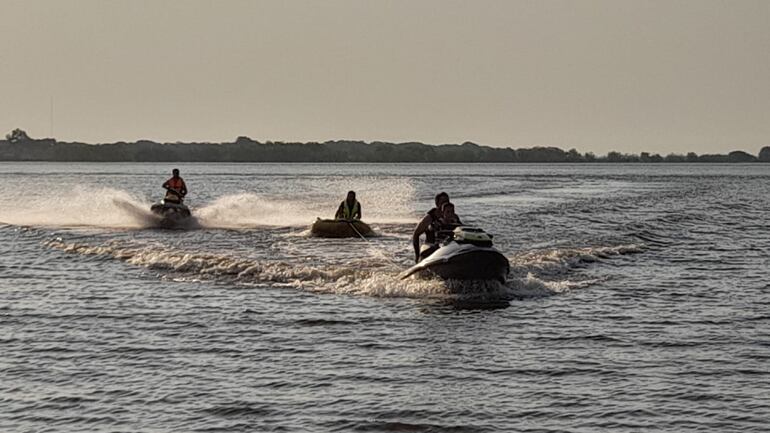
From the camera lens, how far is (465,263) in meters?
21.9

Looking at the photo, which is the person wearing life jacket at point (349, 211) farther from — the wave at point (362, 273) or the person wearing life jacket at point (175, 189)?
the person wearing life jacket at point (175, 189)

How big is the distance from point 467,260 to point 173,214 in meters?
22.7

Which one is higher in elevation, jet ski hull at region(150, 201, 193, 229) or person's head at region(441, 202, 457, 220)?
person's head at region(441, 202, 457, 220)

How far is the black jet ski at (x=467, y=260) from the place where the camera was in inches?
864

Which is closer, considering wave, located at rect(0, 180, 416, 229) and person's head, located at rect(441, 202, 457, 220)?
person's head, located at rect(441, 202, 457, 220)

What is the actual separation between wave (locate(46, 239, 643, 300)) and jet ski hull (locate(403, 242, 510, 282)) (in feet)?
0.71

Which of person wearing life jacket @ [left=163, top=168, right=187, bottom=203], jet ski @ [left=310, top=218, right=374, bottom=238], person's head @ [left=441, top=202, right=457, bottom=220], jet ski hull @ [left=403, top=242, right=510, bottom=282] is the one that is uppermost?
person's head @ [left=441, top=202, right=457, bottom=220]

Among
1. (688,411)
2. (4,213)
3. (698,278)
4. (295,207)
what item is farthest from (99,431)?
(295,207)

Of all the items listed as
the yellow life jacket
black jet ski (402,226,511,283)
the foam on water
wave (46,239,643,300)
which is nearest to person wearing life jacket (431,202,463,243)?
black jet ski (402,226,511,283)

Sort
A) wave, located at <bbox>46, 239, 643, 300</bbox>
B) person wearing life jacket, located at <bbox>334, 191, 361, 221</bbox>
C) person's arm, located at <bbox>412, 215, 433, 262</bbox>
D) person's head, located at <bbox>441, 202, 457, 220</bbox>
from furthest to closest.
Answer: person wearing life jacket, located at <bbox>334, 191, 361, 221</bbox>
person's head, located at <bbox>441, 202, 457, 220</bbox>
person's arm, located at <bbox>412, 215, 433, 262</bbox>
wave, located at <bbox>46, 239, 643, 300</bbox>

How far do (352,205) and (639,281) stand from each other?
507 inches

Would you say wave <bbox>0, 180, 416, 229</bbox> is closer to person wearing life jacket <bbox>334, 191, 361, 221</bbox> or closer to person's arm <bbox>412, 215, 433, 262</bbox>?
person wearing life jacket <bbox>334, 191, 361, 221</bbox>

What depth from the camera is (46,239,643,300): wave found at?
22516 millimetres

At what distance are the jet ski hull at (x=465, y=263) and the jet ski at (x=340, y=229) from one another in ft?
44.9
